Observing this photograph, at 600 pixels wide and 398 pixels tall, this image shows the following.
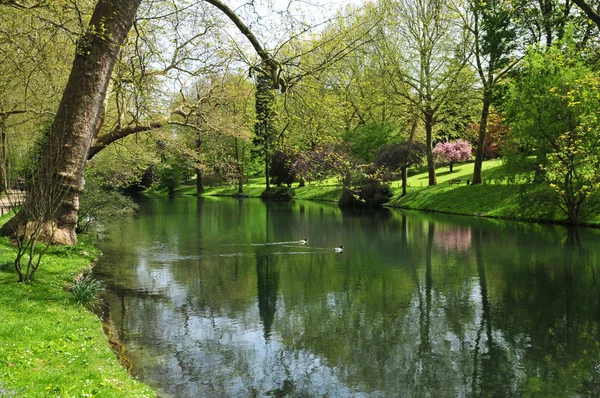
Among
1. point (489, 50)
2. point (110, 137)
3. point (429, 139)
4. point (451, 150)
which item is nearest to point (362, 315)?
point (110, 137)

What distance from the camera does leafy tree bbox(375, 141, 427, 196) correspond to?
4253 cm

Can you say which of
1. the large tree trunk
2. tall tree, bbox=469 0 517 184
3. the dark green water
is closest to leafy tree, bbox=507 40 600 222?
the dark green water

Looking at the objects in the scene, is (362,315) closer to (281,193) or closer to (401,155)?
(401,155)

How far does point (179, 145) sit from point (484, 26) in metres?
Answer: 24.1

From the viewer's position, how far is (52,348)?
8039mm

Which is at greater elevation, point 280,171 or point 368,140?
point 368,140

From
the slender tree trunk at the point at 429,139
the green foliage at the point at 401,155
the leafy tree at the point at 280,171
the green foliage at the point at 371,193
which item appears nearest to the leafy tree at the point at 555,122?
the slender tree trunk at the point at 429,139

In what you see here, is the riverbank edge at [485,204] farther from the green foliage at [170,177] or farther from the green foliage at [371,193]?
the green foliage at [170,177]

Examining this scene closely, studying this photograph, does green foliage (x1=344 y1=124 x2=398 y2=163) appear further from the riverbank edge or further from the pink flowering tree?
the pink flowering tree

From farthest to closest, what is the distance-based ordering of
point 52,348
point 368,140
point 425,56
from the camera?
point 368,140 → point 425,56 → point 52,348

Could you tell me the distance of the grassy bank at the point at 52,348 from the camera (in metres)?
6.52

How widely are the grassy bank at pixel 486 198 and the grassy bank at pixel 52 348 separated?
45.6 feet

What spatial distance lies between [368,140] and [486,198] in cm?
1361

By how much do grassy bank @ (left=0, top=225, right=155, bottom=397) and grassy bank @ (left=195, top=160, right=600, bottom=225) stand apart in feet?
45.6
